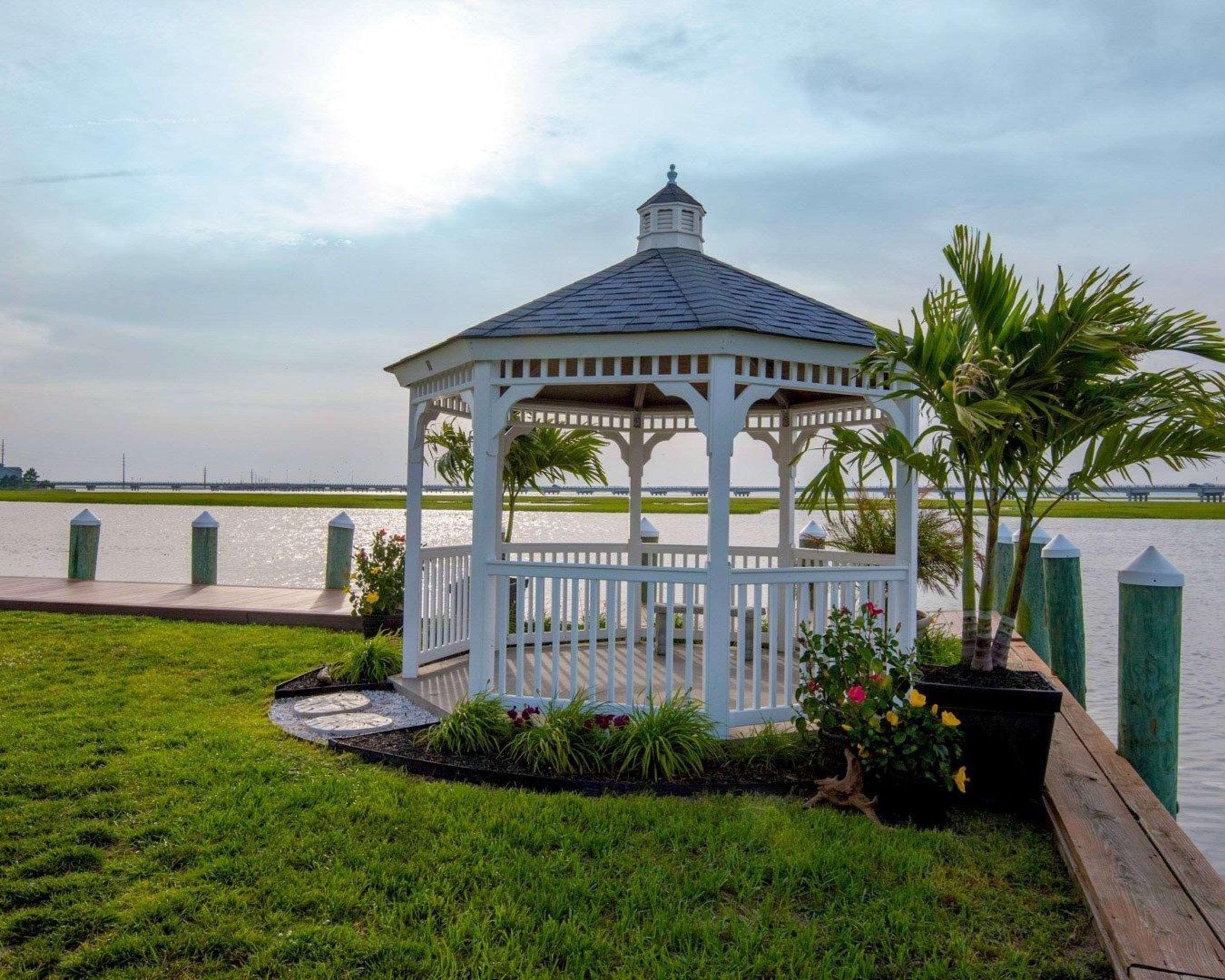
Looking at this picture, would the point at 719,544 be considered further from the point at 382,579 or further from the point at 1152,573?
the point at 382,579

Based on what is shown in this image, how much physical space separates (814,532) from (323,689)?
258 inches

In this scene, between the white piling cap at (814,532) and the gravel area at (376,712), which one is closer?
the gravel area at (376,712)

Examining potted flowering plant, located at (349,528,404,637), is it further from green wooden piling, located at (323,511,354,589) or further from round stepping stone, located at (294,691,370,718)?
green wooden piling, located at (323,511,354,589)

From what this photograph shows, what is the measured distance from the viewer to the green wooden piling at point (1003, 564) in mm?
10180

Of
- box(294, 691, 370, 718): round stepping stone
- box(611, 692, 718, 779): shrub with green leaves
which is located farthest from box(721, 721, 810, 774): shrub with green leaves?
box(294, 691, 370, 718): round stepping stone

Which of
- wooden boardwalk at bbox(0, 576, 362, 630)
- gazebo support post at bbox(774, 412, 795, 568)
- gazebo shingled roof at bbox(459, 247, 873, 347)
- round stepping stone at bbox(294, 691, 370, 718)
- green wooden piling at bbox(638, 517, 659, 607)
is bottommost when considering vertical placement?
round stepping stone at bbox(294, 691, 370, 718)

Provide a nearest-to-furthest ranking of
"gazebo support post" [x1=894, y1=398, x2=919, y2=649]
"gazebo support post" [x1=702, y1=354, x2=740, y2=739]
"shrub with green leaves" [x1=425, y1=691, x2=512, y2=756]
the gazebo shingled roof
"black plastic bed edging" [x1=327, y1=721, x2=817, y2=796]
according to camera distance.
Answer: "black plastic bed edging" [x1=327, y1=721, x2=817, y2=796]
"shrub with green leaves" [x1=425, y1=691, x2=512, y2=756]
"gazebo support post" [x1=702, y1=354, x2=740, y2=739]
the gazebo shingled roof
"gazebo support post" [x1=894, y1=398, x2=919, y2=649]

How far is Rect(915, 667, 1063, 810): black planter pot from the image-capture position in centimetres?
417

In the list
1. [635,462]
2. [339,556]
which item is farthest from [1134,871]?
[339,556]

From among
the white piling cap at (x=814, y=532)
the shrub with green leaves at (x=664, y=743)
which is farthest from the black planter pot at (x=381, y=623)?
the white piling cap at (x=814, y=532)

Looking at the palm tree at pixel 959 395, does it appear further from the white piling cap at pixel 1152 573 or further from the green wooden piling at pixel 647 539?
the green wooden piling at pixel 647 539

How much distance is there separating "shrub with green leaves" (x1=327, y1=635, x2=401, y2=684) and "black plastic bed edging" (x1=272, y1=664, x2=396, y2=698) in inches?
2.1

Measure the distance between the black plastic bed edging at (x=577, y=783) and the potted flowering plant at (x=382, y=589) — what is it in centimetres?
414

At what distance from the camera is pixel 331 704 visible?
6.20m
